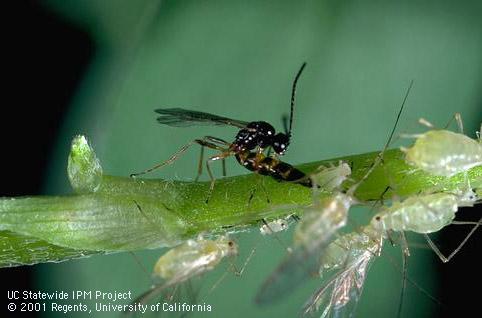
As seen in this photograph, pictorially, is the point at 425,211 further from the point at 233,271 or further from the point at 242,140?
the point at 233,271

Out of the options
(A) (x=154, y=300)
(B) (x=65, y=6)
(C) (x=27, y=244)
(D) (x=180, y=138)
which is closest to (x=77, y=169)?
(C) (x=27, y=244)

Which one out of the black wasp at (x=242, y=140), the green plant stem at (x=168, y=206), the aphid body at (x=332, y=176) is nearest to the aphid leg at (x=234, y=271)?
the black wasp at (x=242, y=140)

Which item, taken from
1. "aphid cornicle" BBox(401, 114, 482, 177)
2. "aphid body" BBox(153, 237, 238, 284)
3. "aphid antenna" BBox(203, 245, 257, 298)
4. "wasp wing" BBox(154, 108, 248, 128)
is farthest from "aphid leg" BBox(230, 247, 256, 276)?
"aphid cornicle" BBox(401, 114, 482, 177)

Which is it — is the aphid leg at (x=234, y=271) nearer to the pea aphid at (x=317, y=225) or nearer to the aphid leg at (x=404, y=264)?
the aphid leg at (x=404, y=264)

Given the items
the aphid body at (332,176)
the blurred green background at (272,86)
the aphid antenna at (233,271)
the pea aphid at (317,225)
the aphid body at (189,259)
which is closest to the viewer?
the pea aphid at (317,225)

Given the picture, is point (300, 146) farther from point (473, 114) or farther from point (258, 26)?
point (473, 114)

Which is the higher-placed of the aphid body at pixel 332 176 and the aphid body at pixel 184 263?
the aphid body at pixel 332 176

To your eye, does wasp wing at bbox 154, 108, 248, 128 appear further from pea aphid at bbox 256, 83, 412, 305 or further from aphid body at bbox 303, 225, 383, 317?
pea aphid at bbox 256, 83, 412, 305
